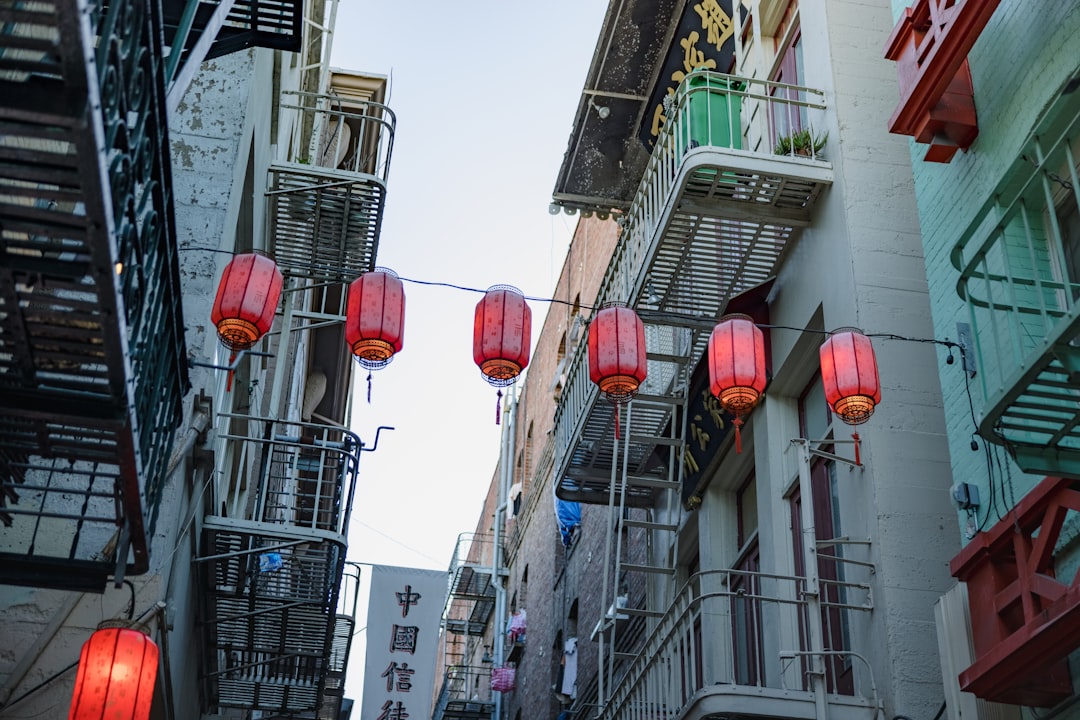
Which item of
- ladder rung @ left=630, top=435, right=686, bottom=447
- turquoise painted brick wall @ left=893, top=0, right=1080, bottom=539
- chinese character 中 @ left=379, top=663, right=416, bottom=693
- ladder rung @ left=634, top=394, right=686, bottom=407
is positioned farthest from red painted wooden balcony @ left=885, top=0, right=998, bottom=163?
chinese character 中 @ left=379, top=663, right=416, bottom=693

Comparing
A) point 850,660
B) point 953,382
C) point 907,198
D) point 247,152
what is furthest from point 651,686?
point 247,152

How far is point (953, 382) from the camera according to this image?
9195 millimetres

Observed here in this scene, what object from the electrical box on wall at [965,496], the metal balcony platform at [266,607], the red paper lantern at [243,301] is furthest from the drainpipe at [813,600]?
the metal balcony platform at [266,607]

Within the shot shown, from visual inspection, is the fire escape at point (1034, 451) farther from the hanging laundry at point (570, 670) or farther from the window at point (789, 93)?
the hanging laundry at point (570, 670)

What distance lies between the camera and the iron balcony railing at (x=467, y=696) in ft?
107

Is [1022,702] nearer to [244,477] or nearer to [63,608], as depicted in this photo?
[63,608]

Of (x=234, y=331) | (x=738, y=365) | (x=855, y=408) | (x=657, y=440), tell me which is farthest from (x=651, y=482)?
(x=234, y=331)

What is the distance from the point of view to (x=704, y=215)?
12398mm

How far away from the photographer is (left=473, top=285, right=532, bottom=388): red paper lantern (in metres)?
11.1

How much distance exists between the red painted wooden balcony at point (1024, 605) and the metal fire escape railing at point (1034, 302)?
0.41 metres

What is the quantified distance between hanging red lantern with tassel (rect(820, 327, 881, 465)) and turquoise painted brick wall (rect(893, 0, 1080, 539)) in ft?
2.03

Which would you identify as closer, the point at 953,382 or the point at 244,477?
the point at 953,382

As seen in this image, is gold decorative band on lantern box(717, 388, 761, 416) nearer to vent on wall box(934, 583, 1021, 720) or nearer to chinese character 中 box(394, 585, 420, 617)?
vent on wall box(934, 583, 1021, 720)

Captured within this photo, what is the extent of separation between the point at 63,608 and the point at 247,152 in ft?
16.1
